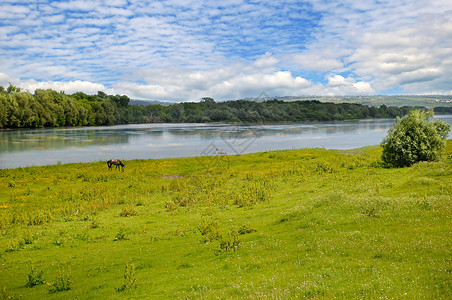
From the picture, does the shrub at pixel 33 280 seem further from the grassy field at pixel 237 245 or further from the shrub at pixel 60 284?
the shrub at pixel 60 284

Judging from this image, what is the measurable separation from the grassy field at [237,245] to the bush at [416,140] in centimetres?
1147

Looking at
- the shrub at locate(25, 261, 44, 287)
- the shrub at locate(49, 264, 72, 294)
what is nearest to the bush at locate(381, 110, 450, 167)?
the shrub at locate(49, 264, 72, 294)

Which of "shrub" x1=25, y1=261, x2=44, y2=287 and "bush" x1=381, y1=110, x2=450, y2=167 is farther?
"bush" x1=381, y1=110, x2=450, y2=167

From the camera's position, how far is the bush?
31.8 meters

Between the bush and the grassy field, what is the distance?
11470 mm

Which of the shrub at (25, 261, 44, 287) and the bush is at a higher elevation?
the bush

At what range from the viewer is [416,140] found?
105ft

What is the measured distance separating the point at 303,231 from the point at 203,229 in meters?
4.84

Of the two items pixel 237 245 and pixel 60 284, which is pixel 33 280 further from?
pixel 237 245

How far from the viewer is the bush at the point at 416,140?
31.8m

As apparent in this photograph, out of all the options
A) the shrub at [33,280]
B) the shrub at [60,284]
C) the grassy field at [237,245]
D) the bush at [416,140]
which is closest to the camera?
the grassy field at [237,245]

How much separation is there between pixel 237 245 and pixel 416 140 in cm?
2747

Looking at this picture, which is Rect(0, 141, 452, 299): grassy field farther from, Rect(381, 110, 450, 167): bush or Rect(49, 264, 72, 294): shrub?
Rect(381, 110, 450, 167): bush

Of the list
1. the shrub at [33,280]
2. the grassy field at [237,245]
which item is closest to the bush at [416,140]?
the grassy field at [237,245]
